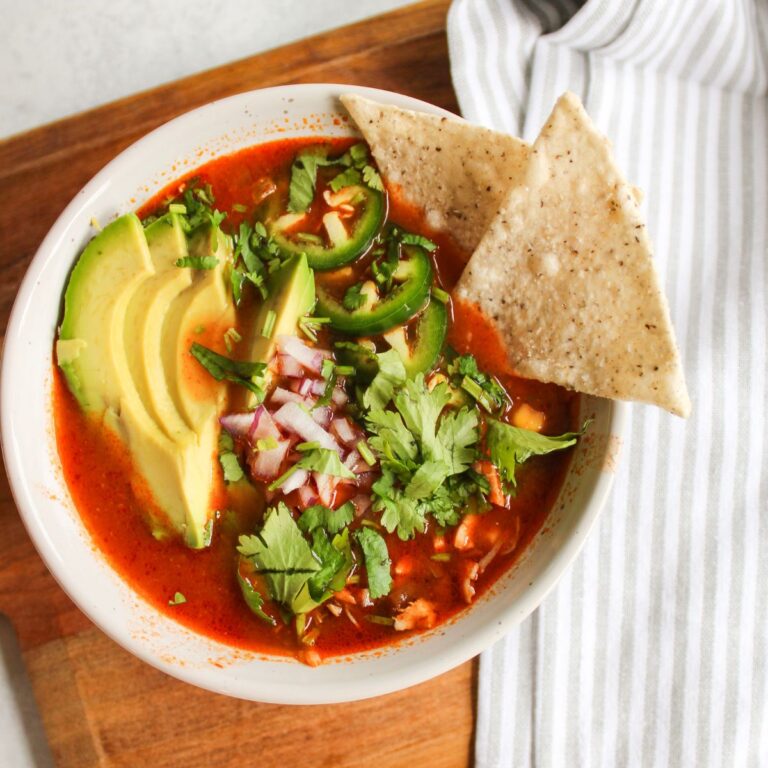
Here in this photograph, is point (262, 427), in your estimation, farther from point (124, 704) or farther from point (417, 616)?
point (124, 704)

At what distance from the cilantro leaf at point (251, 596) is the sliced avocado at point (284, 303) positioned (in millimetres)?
521

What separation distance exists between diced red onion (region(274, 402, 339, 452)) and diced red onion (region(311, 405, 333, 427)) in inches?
1.6

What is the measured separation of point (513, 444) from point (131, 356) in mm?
1134

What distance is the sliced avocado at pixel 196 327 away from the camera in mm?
2715

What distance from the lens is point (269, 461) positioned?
2.73 meters

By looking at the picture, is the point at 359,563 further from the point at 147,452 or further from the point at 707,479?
the point at 707,479

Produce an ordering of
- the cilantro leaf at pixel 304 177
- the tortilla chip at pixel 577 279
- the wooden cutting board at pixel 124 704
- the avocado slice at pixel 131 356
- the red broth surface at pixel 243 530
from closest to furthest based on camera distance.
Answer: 1. the tortilla chip at pixel 577 279
2. the avocado slice at pixel 131 356
3. the red broth surface at pixel 243 530
4. the cilantro leaf at pixel 304 177
5. the wooden cutting board at pixel 124 704

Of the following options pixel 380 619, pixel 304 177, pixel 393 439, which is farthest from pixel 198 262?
pixel 380 619

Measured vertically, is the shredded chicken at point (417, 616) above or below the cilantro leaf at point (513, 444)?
below

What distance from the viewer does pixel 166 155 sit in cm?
285

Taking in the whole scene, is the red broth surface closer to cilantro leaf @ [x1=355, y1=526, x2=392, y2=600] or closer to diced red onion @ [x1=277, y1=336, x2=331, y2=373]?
cilantro leaf @ [x1=355, y1=526, x2=392, y2=600]

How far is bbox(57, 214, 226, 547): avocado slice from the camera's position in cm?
268

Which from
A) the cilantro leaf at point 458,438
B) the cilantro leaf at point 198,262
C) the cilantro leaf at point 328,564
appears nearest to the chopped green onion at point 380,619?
the cilantro leaf at point 328,564

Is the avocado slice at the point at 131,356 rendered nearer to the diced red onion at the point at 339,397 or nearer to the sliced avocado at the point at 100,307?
the sliced avocado at the point at 100,307
